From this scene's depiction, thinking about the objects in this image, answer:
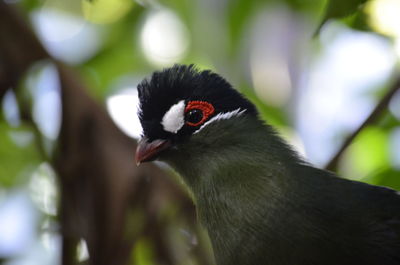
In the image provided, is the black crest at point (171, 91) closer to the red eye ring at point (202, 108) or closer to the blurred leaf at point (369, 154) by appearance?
the red eye ring at point (202, 108)

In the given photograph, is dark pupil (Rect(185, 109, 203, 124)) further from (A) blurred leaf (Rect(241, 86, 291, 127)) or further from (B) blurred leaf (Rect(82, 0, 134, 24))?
(B) blurred leaf (Rect(82, 0, 134, 24))

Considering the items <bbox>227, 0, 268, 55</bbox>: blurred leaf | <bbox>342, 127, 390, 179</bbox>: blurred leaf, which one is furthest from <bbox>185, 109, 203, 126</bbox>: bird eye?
<bbox>227, 0, 268, 55</bbox>: blurred leaf

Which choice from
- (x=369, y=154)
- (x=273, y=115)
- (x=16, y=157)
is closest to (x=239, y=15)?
(x=273, y=115)

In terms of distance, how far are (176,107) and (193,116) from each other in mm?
114

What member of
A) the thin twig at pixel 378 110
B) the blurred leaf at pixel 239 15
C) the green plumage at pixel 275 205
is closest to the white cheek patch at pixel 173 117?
the green plumage at pixel 275 205

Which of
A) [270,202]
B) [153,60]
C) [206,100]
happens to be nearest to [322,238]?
[270,202]

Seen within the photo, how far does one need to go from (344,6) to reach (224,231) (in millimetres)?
1253

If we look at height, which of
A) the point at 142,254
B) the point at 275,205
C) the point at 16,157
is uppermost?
the point at 275,205

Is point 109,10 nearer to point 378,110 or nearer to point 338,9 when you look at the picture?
point 378,110

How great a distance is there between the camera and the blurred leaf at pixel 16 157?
5.79m

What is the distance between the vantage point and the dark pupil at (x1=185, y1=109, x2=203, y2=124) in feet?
13.2

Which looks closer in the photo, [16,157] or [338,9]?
[338,9]

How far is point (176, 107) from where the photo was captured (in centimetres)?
399

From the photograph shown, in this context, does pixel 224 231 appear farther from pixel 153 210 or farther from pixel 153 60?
pixel 153 60
